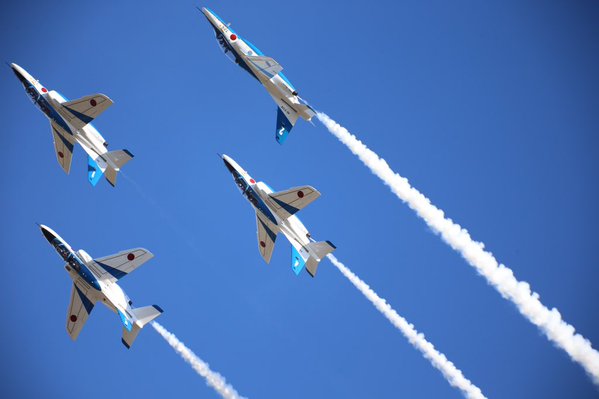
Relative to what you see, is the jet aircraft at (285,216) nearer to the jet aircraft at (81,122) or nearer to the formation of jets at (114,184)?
the formation of jets at (114,184)

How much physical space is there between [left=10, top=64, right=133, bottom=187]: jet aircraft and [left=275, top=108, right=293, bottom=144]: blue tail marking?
10.8 m

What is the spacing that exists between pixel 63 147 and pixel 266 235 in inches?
635

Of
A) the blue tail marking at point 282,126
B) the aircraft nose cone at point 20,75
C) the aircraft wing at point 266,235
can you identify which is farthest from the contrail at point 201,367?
the aircraft nose cone at point 20,75

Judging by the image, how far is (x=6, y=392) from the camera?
77.2 meters

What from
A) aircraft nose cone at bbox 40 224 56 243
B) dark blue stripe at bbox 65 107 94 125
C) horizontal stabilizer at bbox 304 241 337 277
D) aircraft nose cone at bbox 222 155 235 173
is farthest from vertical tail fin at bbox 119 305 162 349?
dark blue stripe at bbox 65 107 94 125

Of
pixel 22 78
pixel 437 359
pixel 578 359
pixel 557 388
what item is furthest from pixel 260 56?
pixel 557 388

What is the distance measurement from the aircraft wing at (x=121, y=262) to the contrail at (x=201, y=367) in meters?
6.33

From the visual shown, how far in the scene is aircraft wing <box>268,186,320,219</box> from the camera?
46.2 metres

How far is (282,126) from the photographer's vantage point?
50.6m

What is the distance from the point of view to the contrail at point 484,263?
151 feet

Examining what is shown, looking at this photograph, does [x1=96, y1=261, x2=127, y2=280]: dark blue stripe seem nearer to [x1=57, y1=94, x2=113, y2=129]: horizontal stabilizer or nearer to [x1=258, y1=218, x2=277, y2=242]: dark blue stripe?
[x1=258, y1=218, x2=277, y2=242]: dark blue stripe

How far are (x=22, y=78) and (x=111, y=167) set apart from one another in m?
8.68

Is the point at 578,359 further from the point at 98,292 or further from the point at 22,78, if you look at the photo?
the point at 22,78

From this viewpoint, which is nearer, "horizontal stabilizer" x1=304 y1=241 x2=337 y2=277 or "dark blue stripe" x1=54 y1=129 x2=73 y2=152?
"horizontal stabilizer" x1=304 y1=241 x2=337 y2=277
